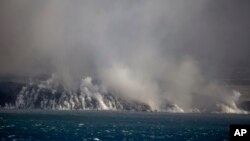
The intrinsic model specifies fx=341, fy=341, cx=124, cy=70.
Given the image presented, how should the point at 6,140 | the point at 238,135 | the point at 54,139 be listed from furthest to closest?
the point at 54,139
the point at 6,140
the point at 238,135

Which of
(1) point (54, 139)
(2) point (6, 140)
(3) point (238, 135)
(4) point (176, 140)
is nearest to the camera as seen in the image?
(3) point (238, 135)

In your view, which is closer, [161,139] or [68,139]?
[68,139]

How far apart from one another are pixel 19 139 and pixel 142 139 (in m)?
43.3

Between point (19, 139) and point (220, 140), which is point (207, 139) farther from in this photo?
point (19, 139)

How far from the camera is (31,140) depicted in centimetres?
11075

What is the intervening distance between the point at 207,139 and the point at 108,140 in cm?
3973

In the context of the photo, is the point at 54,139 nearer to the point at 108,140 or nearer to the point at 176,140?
the point at 108,140

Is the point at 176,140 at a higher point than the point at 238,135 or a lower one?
lower

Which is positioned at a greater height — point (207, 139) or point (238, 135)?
point (238, 135)

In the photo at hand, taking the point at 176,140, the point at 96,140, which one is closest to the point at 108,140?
the point at 96,140

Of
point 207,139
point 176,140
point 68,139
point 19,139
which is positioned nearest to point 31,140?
point 19,139

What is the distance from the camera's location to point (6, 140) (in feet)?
351

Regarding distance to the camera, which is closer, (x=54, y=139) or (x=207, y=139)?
(x=54, y=139)

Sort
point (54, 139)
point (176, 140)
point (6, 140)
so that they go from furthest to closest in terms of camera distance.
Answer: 1. point (176, 140)
2. point (54, 139)
3. point (6, 140)
